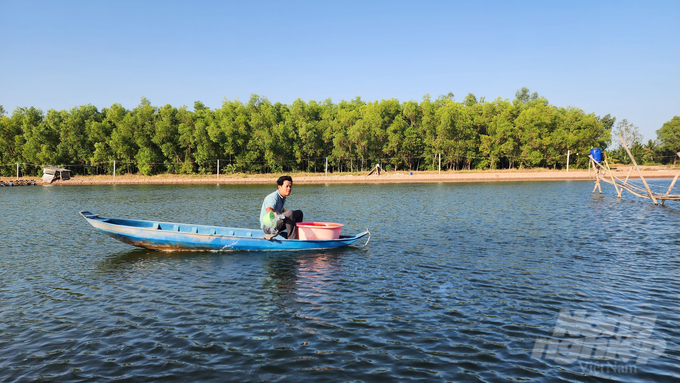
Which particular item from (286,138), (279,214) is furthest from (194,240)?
(286,138)

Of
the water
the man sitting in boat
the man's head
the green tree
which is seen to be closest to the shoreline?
the green tree

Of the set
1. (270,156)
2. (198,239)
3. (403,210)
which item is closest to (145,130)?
(270,156)

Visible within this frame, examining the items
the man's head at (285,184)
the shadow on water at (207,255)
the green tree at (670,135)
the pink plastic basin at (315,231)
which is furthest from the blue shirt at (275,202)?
the green tree at (670,135)

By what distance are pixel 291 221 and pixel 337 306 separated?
550 cm

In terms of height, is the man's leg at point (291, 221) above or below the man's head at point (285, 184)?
below

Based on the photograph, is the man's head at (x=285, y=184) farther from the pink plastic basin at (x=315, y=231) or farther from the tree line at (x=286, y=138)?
the tree line at (x=286, y=138)

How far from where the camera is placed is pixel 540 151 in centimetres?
7788

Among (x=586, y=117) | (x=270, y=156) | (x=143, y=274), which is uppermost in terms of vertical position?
(x=586, y=117)

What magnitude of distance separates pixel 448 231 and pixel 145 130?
71.6 metres

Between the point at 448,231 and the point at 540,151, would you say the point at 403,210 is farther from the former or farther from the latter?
the point at 540,151

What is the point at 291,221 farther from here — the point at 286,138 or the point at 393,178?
the point at 286,138

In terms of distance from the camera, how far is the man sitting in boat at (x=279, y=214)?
522 inches

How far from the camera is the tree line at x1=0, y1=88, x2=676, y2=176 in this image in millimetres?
74062

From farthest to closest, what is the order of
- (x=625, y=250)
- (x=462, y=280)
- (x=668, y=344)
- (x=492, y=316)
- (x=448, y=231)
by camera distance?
(x=448, y=231) → (x=625, y=250) → (x=462, y=280) → (x=492, y=316) → (x=668, y=344)
